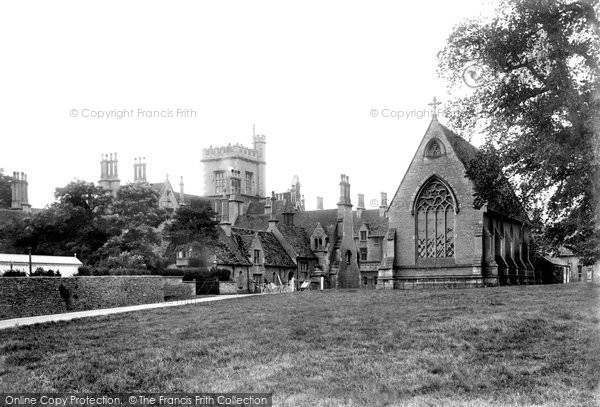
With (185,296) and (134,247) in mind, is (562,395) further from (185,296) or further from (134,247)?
(134,247)

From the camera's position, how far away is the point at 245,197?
112938 millimetres

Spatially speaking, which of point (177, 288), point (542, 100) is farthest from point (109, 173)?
point (542, 100)

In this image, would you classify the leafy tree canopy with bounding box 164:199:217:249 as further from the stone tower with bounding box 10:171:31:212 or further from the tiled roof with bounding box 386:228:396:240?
the stone tower with bounding box 10:171:31:212

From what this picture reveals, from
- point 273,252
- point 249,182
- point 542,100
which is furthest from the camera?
point 249,182

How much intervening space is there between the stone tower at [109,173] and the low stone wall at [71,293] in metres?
38.4

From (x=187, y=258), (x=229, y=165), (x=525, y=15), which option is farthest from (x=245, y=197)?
(x=525, y=15)

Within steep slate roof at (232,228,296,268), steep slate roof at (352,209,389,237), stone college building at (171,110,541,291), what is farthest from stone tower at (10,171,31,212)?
steep slate roof at (352,209,389,237)

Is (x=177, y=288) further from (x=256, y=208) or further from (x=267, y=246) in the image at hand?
(x=256, y=208)

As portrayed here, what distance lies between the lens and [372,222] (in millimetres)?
80625

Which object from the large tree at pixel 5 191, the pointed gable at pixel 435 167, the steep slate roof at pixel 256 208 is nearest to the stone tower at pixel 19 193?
the large tree at pixel 5 191

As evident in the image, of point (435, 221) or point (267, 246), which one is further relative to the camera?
point (267, 246)

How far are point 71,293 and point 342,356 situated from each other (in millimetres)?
22040

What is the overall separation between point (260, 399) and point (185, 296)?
112 feet

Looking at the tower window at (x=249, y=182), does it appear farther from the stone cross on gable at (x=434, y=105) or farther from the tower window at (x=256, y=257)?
the stone cross on gable at (x=434, y=105)
